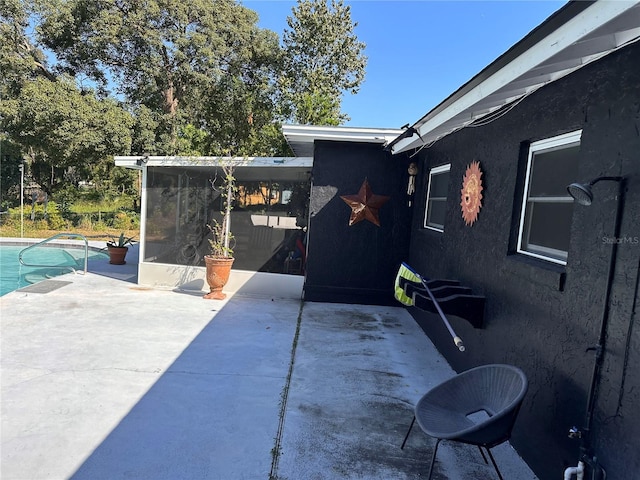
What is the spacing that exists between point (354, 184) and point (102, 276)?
5.55 m

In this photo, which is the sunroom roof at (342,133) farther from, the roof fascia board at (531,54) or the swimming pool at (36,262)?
the swimming pool at (36,262)

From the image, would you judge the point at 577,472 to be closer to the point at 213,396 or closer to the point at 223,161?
the point at 213,396

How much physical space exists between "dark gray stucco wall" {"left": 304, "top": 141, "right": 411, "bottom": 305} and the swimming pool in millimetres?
5881

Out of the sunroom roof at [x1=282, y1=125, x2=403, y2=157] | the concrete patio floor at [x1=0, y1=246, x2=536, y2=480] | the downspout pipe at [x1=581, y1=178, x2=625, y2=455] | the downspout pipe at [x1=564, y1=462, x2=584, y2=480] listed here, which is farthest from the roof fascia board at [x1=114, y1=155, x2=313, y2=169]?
the downspout pipe at [x1=564, y1=462, x2=584, y2=480]

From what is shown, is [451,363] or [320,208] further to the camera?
[320,208]

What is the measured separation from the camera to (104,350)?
167 inches

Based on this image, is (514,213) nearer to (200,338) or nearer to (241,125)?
(200,338)

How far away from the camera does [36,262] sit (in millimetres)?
11008

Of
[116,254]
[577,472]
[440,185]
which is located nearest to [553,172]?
[577,472]

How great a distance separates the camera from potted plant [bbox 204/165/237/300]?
664 centimetres

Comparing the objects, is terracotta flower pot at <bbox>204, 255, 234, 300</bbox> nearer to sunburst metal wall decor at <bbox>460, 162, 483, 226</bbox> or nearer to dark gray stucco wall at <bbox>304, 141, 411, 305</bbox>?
dark gray stucco wall at <bbox>304, 141, 411, 305</bbox>

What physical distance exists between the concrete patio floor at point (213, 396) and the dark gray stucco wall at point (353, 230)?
0.98 metres

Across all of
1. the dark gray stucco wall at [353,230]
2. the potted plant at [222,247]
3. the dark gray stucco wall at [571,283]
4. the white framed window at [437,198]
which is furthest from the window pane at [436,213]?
the potted plant at [222,247]

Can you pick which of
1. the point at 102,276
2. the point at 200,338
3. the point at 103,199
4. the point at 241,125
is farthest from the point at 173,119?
the point at 200,338
